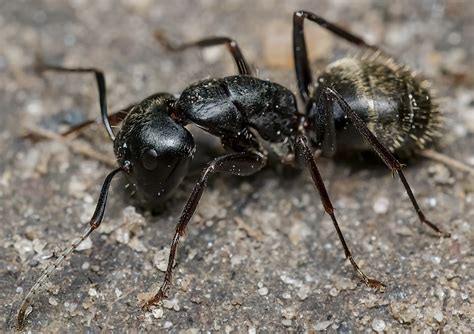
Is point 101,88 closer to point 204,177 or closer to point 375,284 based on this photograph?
point 204,177

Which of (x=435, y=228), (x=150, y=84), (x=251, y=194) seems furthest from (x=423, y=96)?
(x=150, y=84)

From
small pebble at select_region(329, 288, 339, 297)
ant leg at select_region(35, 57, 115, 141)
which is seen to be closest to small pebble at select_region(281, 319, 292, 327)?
small pebble at select_region(329, 288, 339, 297)

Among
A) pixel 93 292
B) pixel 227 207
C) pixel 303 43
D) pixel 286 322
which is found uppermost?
pixel 303 43

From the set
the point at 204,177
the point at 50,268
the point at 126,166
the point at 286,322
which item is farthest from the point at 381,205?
the point at 50,268

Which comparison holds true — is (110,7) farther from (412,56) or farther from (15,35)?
(412,56)

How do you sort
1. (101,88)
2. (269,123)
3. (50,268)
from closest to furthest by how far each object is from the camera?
1. (50,268)
2. (101,88)
3. (269,123)

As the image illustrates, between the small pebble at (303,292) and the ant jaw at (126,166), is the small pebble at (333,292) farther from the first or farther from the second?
the ant jaw at (126,166)

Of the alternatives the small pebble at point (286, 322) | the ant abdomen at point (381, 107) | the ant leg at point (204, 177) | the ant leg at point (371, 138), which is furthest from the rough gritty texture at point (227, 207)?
the ant leg at point (371, 138)
